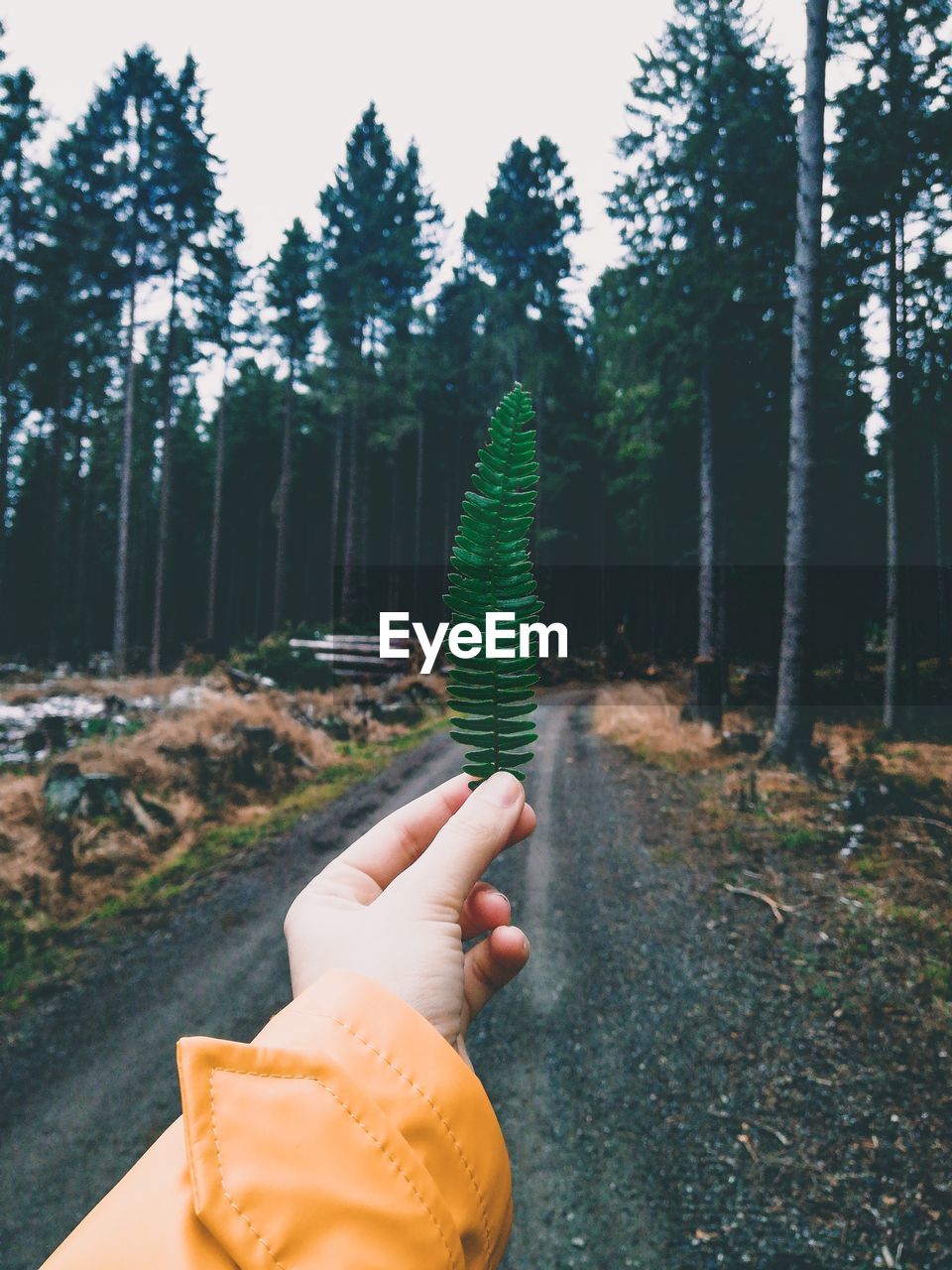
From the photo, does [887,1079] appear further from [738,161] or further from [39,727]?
[738,161]

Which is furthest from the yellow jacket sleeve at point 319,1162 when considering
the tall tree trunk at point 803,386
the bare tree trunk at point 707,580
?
the bare tree trunk at point 707,580

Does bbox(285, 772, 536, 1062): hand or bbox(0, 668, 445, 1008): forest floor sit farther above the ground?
bbox(285, 772, 536, 1062): hand

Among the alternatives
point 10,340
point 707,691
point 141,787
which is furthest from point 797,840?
point 10,340

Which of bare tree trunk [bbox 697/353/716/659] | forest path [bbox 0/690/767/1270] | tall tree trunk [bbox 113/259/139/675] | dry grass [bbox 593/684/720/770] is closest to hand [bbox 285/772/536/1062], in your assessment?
Answer: forest path [bbox 0/690/767/1270]

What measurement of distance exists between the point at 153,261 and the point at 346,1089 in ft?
77.1

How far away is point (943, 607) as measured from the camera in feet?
32.8

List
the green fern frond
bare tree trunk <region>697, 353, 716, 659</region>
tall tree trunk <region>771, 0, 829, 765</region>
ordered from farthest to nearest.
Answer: bare tree trunk <region>697, 353, 716, 659</region>
tall tree trunk <region>771, 0, 829, 765</region>
the green fern frond

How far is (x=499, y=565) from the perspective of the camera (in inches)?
42.5

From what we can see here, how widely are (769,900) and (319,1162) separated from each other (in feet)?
21.7

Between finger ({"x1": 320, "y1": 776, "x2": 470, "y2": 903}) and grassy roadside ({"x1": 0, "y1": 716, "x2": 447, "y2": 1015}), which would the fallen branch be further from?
finger ({"x1": 320, "y1": 776, "x2": 470, "y2": 903})

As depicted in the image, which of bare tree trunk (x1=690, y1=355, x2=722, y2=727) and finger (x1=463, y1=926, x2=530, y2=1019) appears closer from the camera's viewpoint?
finger (x1=463, y1=926, x2=530, y2=1019)

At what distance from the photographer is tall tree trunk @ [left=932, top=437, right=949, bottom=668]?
9.90m

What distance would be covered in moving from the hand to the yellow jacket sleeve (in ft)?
0.76

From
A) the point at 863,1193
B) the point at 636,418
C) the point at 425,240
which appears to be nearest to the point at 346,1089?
the point at 863,1193
